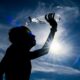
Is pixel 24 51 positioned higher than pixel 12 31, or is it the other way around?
pixel 12 31

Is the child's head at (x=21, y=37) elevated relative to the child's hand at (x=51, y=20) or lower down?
lower down

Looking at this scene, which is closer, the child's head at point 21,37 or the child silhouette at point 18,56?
the child silhouette at point 18,56

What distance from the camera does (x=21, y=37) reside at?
3.52 meters

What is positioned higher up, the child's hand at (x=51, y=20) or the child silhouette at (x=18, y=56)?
the child's hand at (x=51, y=20)

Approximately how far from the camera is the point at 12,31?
11.8ft

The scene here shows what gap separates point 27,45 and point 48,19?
35.4 inches

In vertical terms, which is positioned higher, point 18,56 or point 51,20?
point 51,20

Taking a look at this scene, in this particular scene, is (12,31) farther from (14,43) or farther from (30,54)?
(30,54)

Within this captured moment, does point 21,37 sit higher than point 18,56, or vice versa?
point 21,37

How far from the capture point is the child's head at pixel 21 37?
3443 millimetres

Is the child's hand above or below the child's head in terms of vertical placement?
above

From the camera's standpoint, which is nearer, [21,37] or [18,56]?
[18,56]

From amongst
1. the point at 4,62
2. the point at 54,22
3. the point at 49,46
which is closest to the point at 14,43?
the point at 4,62

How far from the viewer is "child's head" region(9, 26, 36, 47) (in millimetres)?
3443
